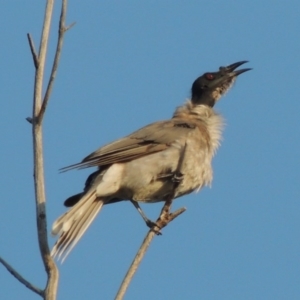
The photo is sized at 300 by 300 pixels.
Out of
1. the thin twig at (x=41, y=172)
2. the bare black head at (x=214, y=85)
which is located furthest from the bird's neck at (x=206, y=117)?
the thin twig at (x=41, y=172)

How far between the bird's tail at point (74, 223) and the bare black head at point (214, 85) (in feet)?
9.30

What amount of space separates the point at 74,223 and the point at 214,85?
3596mm

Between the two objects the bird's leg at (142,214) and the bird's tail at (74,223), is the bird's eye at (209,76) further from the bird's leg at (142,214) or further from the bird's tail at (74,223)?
the bird's tail at (74,223)

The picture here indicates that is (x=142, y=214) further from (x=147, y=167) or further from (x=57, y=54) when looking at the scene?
(x=57, y=54)

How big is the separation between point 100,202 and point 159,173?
28.3 inches

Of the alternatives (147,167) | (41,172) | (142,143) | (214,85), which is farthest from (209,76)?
(41,172)

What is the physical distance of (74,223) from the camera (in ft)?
22.2

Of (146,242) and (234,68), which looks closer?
(146,242)

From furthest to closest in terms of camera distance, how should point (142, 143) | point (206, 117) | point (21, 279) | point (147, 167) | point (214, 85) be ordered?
1. point (214, 85)
2. point (206, 117)
3. point (142, 143)
4. point (147, 167)
5. point (21, 279)

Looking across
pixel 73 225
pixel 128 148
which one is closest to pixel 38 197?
pixel 73 225

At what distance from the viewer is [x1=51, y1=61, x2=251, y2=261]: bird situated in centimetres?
727

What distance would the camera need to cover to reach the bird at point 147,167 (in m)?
7.27

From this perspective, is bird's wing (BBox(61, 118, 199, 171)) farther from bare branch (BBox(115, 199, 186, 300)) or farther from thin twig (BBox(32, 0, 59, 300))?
thin twig (BBox(32, 0, 59, 300))

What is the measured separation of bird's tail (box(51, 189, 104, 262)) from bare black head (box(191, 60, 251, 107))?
2834mm
